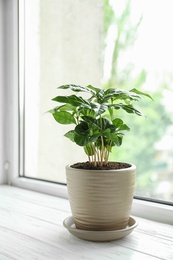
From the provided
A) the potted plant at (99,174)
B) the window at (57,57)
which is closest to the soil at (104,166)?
the potted plant at (99,174)

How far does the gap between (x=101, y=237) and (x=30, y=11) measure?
4.22ft

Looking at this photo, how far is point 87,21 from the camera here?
2.09 m

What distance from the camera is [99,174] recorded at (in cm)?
86

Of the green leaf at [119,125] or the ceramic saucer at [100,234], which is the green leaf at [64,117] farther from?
the ceramic saucer at [100,234]

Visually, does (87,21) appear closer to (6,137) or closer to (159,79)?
(6,137)

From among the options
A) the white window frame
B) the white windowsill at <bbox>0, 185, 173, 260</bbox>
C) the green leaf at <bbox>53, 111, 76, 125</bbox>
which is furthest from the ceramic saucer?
the white window frame

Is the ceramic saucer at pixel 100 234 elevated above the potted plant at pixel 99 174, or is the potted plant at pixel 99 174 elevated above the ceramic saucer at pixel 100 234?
the potted plant at pixel 99 174

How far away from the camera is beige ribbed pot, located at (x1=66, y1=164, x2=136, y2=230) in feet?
2.83

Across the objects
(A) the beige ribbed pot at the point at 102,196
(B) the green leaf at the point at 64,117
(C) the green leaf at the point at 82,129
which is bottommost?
(A) the beige ribbed pot at the point at 102,196

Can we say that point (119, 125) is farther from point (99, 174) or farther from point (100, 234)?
point (100, 234)

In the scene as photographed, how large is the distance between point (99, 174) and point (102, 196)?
54mm

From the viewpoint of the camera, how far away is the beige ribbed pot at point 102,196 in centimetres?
86

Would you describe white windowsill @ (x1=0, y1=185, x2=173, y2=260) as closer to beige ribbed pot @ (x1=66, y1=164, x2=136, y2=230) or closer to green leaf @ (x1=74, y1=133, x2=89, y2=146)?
beige ribbed pot @ (x1=66, y1=164, x2=136, y2=230)

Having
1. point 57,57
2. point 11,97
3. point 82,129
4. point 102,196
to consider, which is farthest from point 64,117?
point 57,57
